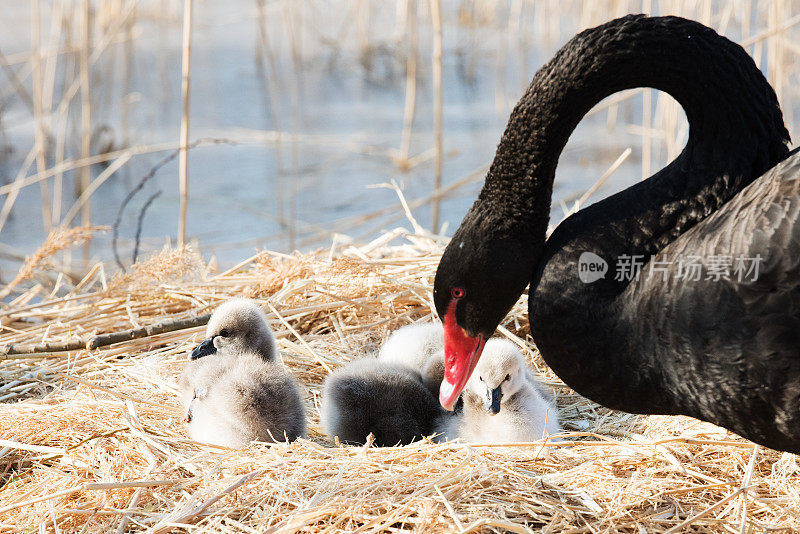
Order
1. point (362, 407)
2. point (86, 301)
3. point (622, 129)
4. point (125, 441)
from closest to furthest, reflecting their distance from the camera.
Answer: point (125, 441), point (362, 407), point (86, 301), point (622, 129)

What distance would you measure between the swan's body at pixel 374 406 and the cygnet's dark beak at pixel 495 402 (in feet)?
1.00

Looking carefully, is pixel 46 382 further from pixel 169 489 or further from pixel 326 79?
pixel 326 79

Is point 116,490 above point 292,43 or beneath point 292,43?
beneath

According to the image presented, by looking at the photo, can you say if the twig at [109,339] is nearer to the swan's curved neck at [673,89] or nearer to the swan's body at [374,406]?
the swan's body at [374,406]

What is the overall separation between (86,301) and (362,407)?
173 centimetres

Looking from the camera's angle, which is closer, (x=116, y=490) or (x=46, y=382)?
(x=116, y=490)

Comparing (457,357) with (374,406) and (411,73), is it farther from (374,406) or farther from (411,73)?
(411,73)

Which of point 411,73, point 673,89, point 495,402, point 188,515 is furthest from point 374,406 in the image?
point 411,73

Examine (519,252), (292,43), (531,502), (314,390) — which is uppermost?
(292,43)

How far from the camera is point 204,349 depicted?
2691mm

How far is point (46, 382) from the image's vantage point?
2.88 m

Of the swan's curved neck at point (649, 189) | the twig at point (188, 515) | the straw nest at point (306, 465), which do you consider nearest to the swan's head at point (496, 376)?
the straw nest at point (306, 465)

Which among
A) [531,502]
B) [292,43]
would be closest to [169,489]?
[531,502]

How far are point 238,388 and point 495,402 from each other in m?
0.76
